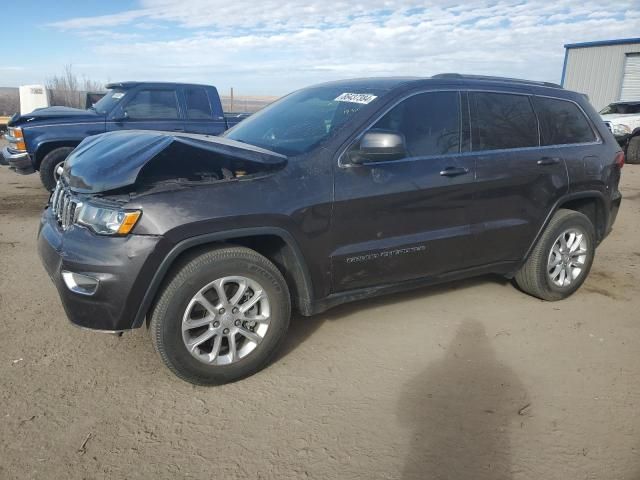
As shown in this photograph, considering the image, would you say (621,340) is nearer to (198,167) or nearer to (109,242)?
(198,167)

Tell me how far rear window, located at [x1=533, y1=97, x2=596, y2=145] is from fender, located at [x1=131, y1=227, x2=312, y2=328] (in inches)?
93.6

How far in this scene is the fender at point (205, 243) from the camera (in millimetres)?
2768

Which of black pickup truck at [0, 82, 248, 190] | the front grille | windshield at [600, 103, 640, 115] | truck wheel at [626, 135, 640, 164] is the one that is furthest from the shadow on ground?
windshield at [600, 103, 640, 115]

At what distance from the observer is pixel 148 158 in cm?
278

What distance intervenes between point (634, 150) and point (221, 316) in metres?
15.5

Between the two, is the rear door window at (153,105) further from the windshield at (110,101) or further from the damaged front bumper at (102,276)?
the damaged front bumper at (102,276)

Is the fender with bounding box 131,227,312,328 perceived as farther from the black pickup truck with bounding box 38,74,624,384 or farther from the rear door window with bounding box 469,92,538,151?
the rear door window with bounding box 469,92,538,151

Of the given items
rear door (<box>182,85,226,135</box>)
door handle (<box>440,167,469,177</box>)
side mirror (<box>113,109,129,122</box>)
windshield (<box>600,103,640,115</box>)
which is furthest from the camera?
windshield (<box>600,103,640,115</box>)

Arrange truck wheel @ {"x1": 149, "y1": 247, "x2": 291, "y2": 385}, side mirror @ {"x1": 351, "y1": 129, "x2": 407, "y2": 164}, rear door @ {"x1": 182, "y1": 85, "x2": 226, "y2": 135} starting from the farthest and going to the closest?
rear door @ {"x1": 182, "y1": 85, "x2": 226, "y2": 135} < side mirror @ {"x1": 351, "y1": 129, "x2": 407, "y2": 164} < truck wheel @ {"x1": 149, "y1": 247, "x2": 291, "y2": 385}

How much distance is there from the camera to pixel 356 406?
9.62ft

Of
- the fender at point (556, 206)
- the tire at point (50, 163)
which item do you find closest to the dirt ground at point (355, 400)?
the fender at point (556, 206)

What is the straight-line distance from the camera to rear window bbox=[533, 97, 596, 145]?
426cm

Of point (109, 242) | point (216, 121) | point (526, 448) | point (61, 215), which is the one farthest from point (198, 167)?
point (216, 121)

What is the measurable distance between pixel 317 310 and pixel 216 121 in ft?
20.6
